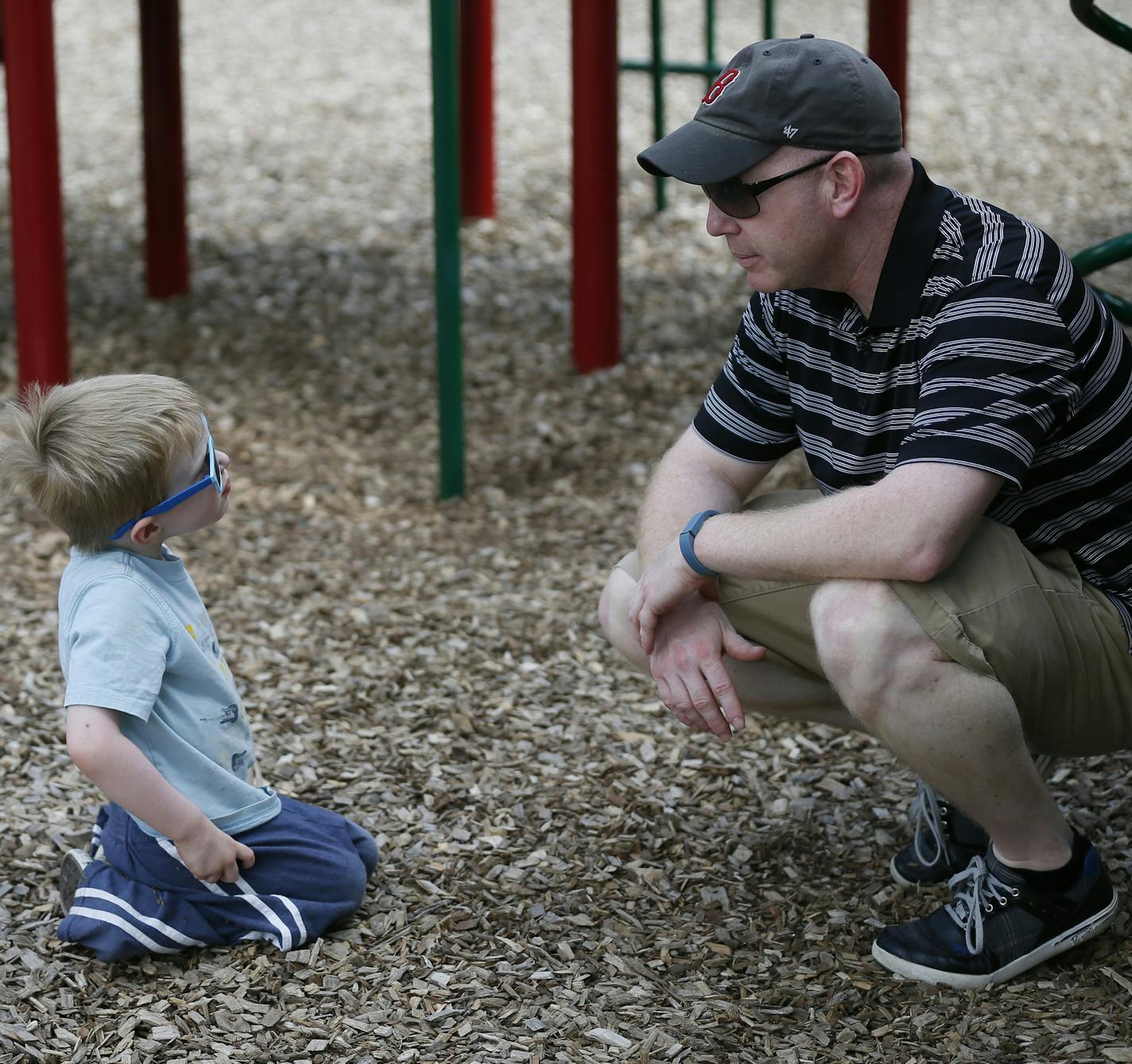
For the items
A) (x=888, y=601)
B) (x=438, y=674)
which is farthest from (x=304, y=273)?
(x=888, y=601)

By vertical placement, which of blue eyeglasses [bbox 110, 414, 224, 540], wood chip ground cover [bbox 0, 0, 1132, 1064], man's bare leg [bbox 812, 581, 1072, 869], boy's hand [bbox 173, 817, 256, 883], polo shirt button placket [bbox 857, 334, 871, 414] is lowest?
wood chip ground cover [bbox 0, 0, 1132, 1064]

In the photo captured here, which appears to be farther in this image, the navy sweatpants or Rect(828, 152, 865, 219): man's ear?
the navy sweatpants

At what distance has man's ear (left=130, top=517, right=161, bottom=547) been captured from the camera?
2.33 meters

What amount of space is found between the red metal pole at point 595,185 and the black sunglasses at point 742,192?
2782 millimetres

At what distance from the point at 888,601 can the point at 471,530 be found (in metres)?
2.20

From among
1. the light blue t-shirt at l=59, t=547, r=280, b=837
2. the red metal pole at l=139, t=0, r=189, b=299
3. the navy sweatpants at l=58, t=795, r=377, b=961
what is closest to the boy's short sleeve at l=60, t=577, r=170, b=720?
the light blue t-shirt at l=59, t=547, r=280, b=837

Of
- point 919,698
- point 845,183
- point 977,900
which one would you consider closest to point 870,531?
point 919,698

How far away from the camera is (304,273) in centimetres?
626

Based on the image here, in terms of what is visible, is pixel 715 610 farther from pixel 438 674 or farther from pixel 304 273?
pixel 304 273

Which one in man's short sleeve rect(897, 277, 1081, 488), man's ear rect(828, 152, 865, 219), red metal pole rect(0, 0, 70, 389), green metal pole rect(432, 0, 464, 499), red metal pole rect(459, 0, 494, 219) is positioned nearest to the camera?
man's short sleeve rect(897, 277, 1081, 488)

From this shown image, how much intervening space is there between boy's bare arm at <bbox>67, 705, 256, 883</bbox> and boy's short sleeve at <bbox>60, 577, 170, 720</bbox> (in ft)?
0.10

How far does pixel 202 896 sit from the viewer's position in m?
2.44

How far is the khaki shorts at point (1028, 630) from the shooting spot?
2.20 meters

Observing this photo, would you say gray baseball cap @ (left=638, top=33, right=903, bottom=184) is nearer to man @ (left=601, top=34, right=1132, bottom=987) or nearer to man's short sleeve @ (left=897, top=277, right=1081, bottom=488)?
man @ (left=601, top=34, right=1132, bottom=987)
